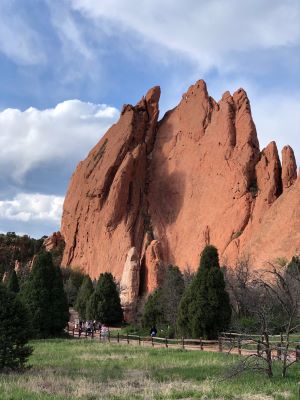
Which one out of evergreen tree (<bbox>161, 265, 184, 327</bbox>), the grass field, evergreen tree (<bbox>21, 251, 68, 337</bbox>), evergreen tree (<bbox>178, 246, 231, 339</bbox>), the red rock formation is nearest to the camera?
the grass field

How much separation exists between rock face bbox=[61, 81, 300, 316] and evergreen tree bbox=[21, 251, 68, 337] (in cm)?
2403

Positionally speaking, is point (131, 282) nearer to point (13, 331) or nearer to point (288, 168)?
point (288, 168)

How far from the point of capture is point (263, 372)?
14227 mm

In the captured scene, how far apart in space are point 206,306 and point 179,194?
154 ft

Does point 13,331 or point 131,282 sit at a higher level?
point 131,282

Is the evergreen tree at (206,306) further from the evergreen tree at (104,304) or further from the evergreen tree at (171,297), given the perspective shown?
the evergreen tree at (104,304)

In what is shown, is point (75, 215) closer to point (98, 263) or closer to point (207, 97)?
point (98, 263)

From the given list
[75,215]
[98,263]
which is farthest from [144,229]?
[75,215]

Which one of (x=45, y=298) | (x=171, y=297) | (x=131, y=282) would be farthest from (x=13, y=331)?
(x=131, y=282)

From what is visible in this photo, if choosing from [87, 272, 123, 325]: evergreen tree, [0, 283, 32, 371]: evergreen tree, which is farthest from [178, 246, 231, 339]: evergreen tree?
[87, 272, 123, 325]: evergreen tree

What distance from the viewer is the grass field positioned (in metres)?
11.2

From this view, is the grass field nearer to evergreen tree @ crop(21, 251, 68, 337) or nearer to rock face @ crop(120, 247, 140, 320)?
evergreen tree @ crop(21, 251, 68, 337)

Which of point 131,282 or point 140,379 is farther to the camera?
point 131,282

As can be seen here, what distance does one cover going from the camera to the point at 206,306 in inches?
974
